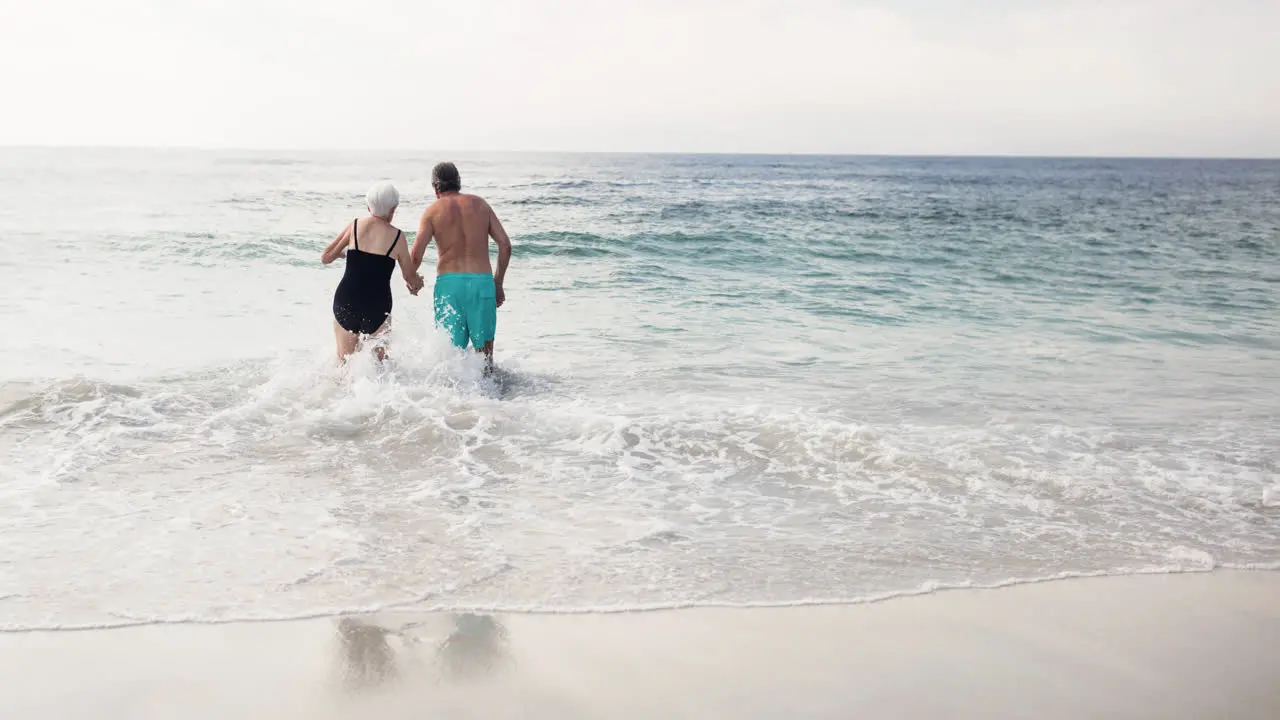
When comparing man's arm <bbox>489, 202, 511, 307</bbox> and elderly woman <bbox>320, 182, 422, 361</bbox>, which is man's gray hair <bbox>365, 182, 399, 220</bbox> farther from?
man's arm <bbox>489, 202, 511, 307</bbox>

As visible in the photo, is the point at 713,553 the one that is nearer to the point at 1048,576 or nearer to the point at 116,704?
the point at 1048,576

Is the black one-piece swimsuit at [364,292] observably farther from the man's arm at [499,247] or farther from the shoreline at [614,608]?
the shoreline at [614,608]

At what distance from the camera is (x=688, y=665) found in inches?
122

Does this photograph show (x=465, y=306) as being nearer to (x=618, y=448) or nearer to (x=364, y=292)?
(x=364, y=292)

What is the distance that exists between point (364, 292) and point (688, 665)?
4436mm

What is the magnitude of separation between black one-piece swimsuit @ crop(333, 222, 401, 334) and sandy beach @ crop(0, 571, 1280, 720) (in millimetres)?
3646

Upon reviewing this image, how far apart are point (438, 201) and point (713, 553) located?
3894 mm

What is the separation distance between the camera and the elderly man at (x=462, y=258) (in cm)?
678

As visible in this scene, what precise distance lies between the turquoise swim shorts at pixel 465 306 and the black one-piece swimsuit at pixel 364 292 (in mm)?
422

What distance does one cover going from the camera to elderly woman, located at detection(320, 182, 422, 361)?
6.43m

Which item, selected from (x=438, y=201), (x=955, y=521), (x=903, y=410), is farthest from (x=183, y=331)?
(x=955, y=521)

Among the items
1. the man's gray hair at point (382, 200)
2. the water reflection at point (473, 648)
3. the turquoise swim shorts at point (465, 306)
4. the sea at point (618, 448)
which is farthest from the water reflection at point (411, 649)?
the turquoise swim shorts at point (465, 306)

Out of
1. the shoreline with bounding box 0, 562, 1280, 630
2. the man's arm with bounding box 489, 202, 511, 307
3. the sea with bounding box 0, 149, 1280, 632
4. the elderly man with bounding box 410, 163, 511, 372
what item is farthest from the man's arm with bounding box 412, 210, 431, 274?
the shoreline with bounding box 0, 562, 1280, 630

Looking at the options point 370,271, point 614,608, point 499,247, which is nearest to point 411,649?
point 614,608
